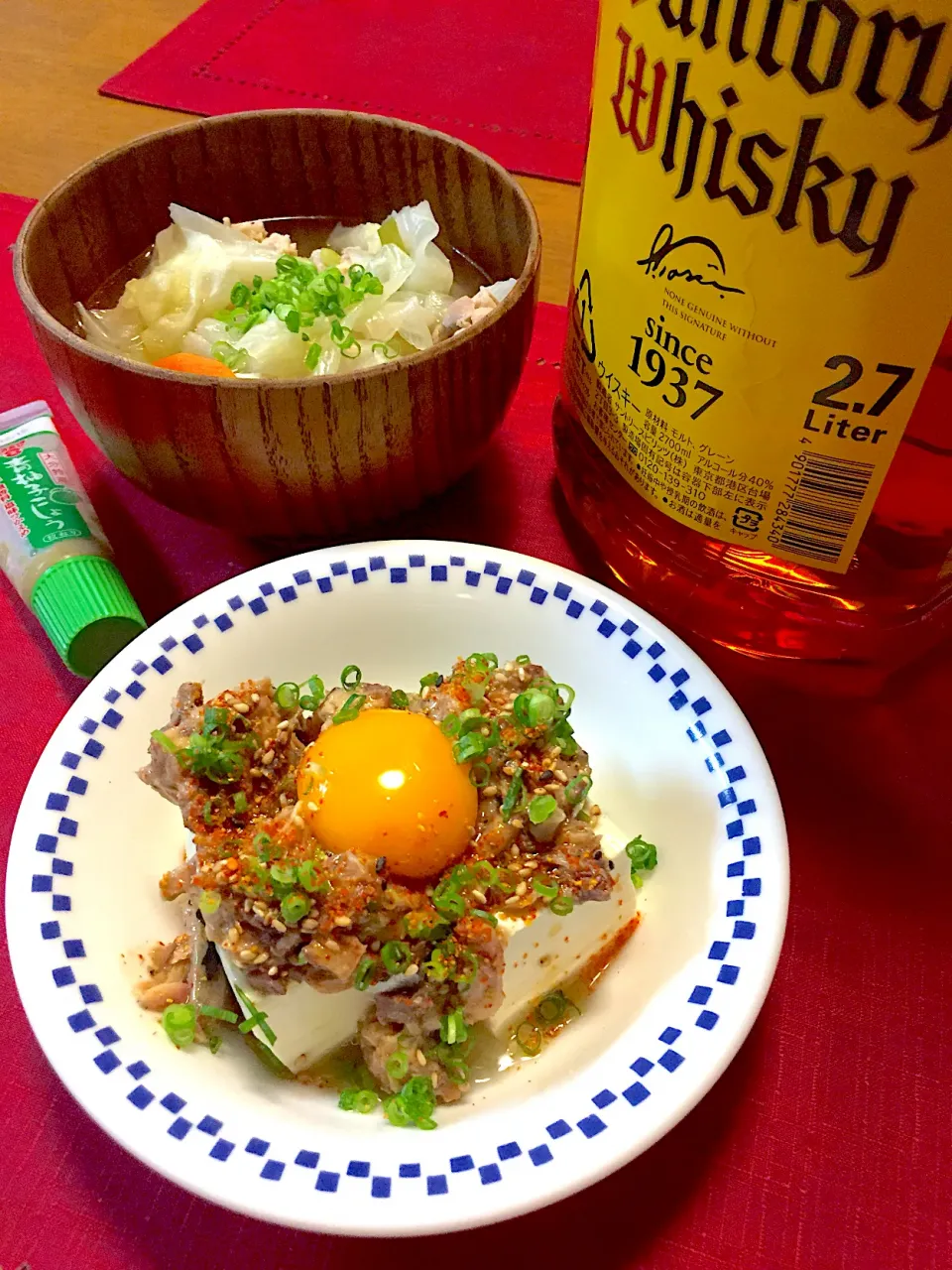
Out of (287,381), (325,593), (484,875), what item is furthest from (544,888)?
(287,381)

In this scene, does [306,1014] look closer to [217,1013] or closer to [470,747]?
[217,1013]

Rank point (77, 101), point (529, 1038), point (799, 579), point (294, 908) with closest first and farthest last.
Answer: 1. point (294, 908)
2. point (529, 1038)
3. point (799, 579)
4. point (77, 101)

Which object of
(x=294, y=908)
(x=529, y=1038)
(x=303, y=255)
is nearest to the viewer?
(x=294, y=908)

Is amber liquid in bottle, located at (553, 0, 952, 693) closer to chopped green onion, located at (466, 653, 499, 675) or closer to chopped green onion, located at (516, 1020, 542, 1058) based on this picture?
chopped green onion, located at (466, 653, 499, 675)

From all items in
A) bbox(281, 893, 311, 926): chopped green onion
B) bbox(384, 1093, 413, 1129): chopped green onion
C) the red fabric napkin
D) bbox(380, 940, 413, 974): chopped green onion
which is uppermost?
bbox(281, 893, 311, 926): chopped green onion

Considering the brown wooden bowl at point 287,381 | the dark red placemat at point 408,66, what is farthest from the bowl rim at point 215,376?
the dark red placemat at point 408,66

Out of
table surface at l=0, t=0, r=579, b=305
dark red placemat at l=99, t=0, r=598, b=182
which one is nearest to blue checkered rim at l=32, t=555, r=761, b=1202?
table surface at l=0, t=0, r=579, b=305
